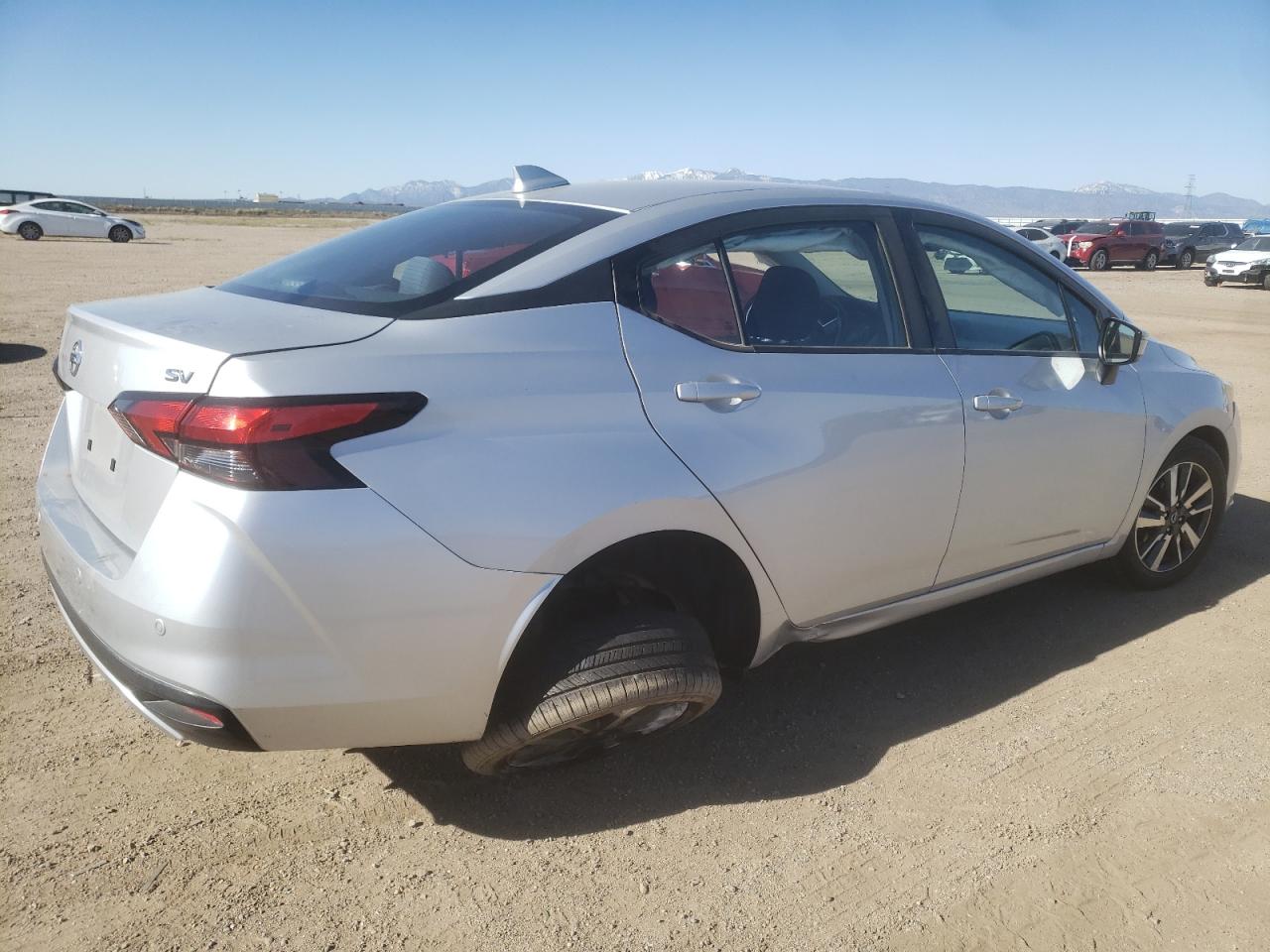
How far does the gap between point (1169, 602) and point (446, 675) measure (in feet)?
11.1

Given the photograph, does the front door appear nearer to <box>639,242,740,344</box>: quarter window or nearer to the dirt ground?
the dirt ground

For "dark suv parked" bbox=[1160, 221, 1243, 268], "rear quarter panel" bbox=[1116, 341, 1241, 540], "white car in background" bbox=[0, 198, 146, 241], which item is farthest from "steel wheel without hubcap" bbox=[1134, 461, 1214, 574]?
"white car in background" bbox=[0, 198, 146, 241]

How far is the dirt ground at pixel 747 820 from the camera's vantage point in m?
2.38

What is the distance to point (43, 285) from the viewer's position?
16469mm

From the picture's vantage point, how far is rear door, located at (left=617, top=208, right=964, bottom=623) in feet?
8.75

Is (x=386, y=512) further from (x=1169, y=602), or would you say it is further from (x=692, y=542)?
(x=1169, y=602)

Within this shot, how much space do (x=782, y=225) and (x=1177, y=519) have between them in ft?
7.89

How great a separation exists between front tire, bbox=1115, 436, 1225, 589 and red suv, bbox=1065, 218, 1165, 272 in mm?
30824

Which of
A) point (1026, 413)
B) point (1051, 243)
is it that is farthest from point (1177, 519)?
point (1051, 243)

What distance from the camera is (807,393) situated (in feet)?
9.41

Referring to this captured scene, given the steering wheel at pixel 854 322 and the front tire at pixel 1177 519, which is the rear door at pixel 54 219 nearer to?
the steering wheel at pixel 854 322

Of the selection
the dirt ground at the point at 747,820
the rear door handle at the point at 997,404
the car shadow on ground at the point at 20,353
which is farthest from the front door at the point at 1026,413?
the car shadow on ground at the point at 20,353

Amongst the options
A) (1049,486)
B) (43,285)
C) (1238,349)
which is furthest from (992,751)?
(43,285)

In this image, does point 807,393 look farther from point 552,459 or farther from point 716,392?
point 552,459
